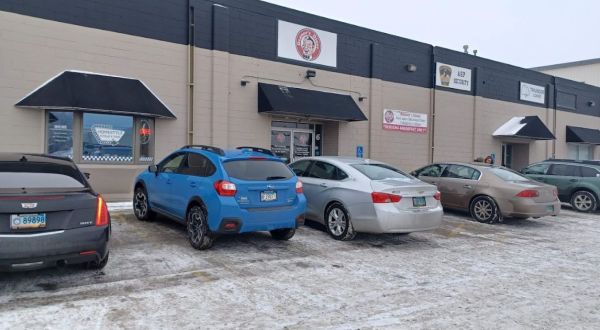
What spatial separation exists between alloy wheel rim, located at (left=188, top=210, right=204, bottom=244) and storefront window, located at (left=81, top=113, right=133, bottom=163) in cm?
568

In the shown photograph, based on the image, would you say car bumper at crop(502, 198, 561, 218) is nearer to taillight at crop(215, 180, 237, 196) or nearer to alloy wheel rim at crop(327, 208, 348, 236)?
alloy wheel rim at crop(327, 208, 348, 236)

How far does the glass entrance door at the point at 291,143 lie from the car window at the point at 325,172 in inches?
220

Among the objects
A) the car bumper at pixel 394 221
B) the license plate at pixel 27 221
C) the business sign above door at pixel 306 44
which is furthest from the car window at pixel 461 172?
the license plate at pixel 27 221

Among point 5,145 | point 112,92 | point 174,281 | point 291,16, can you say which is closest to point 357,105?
point 291,16

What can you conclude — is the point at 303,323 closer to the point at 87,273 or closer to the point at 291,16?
the point at 87,273

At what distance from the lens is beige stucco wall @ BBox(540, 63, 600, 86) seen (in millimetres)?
34812

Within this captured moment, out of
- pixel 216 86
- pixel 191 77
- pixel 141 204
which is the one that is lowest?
pixel 141 204

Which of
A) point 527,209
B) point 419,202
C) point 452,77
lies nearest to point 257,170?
point 419,202

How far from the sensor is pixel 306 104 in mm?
14195

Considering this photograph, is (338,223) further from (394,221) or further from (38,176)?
(38,176)

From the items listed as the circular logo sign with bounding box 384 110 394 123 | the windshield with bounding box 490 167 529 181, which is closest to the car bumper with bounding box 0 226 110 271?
the windshield with bounding box 490 167 529 181

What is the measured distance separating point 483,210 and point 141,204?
26.0ft

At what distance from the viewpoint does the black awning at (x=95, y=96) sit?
10.4 metres

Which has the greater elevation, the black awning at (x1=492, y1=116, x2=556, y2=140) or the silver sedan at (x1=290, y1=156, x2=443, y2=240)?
the black awning at (x1=492, y1=116, x2=556, y2=140)
